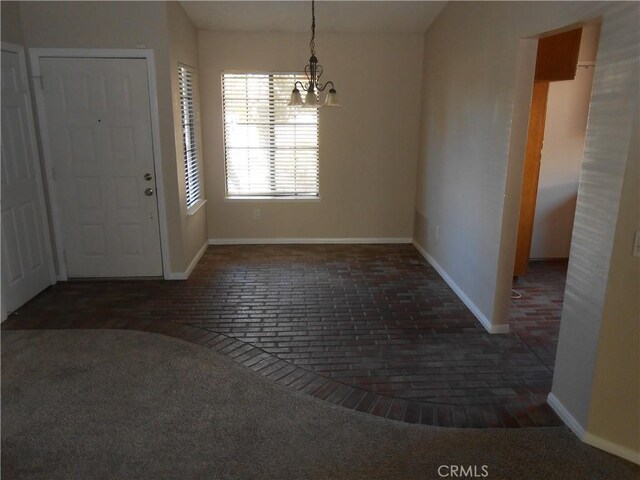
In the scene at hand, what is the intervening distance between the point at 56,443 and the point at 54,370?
784 mm

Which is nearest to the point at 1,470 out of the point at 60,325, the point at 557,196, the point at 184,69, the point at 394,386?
the point at 60,325

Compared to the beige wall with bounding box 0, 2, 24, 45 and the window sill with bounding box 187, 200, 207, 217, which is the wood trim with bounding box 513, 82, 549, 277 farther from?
the beige wall with bounding box 0, 2, 24, 45

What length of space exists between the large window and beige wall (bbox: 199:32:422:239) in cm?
11

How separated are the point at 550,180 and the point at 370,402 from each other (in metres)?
3.69

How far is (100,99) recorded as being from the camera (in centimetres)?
421

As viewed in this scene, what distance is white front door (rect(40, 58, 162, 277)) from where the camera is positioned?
13.6ft

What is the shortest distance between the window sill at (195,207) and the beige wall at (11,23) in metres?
2.04

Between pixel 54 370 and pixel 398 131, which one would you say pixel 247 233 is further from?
pixel 54 370

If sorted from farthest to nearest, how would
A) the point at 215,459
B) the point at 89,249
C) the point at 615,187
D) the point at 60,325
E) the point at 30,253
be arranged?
the point at 89,249, the point at 30,253, the point at 60,325, the point at 215,459, the point at 615,187

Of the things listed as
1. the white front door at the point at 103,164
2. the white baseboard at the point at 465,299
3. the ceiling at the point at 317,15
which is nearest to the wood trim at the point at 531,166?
the white baseboard at the point at 465,299

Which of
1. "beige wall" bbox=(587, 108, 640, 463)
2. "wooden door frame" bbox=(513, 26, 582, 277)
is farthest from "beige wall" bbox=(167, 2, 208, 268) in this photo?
"beige wall" bbox=(587, 108, 640, 463)

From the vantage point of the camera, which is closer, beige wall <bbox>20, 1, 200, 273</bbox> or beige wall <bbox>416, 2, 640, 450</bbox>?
beige wall <bbox>416, 2, 640, 450</bbox>

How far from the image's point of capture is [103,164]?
14.3 ft

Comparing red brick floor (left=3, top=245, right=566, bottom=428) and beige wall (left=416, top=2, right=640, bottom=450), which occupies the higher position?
beige wall (left=416, top=2, right=640, bottom=450)
